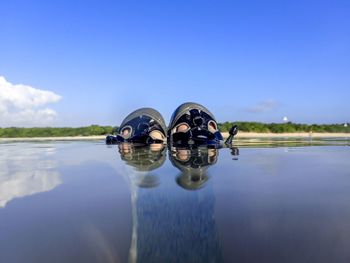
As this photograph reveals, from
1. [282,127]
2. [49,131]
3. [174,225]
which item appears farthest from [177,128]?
[49,131]

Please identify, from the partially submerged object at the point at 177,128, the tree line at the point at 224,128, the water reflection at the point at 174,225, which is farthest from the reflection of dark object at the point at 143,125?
the tree line at the point at 224,128

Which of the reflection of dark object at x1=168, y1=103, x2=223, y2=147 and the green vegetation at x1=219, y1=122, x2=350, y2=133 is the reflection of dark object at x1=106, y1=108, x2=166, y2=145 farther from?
the green vegetation at x1=219, y1=122, x2=350, y2=133

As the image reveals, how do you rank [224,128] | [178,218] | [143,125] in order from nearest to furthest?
[178,218] < [143,125] < [224,128]

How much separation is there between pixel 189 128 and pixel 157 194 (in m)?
12.4

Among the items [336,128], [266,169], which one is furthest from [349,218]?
[336,128]

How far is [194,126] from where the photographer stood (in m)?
17.5

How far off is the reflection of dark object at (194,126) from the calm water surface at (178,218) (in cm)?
968

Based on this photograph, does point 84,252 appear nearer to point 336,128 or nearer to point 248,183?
point 248,183

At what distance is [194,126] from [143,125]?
2.93m

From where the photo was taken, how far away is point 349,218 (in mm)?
4445

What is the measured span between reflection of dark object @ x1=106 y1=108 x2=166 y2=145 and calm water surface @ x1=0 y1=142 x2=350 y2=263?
10791 millimetres

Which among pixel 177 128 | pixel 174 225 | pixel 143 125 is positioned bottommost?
pixel 174 225

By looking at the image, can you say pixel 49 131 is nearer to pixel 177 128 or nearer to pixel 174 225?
pixel 177 128

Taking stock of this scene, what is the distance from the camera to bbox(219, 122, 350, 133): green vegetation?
53312 millimetres
